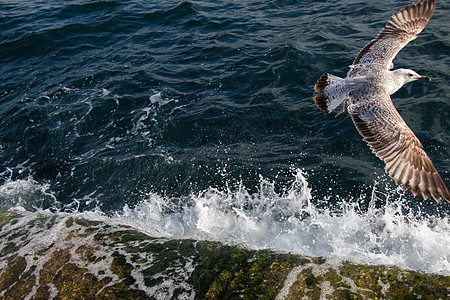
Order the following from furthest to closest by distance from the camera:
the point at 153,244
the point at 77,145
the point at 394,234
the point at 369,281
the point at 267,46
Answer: the point at 267,46
the point at 77,145
the point at 394,234
the point at 153,244
the point at 369,281

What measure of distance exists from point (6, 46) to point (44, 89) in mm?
4214

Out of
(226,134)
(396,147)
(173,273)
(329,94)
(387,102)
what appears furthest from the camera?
(226,134)

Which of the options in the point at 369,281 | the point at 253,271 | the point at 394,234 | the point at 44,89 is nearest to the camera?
the point at 369,281

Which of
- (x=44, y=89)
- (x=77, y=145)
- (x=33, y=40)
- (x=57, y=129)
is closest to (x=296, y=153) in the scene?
(x=77, y=145)

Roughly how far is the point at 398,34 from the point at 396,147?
3.12 metres

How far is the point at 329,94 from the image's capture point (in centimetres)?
603

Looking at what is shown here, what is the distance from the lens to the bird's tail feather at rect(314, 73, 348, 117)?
19.6 ft

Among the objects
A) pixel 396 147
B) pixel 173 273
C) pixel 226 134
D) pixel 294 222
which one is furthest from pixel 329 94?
pixel 173 273

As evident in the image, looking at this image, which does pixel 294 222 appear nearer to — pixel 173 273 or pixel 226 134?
pixel 173 273

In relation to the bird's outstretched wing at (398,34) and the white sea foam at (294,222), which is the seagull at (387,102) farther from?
the white sea foam at (294,222)

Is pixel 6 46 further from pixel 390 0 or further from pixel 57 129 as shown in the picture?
pixel 390 0

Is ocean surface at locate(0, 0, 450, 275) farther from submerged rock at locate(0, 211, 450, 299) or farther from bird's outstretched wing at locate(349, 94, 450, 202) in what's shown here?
bird's outstretched wing at locate(349, 94, 450, 202)

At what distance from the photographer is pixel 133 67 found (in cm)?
1058

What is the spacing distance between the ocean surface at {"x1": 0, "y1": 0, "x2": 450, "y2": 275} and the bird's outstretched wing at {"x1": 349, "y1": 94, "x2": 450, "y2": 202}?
107cm
